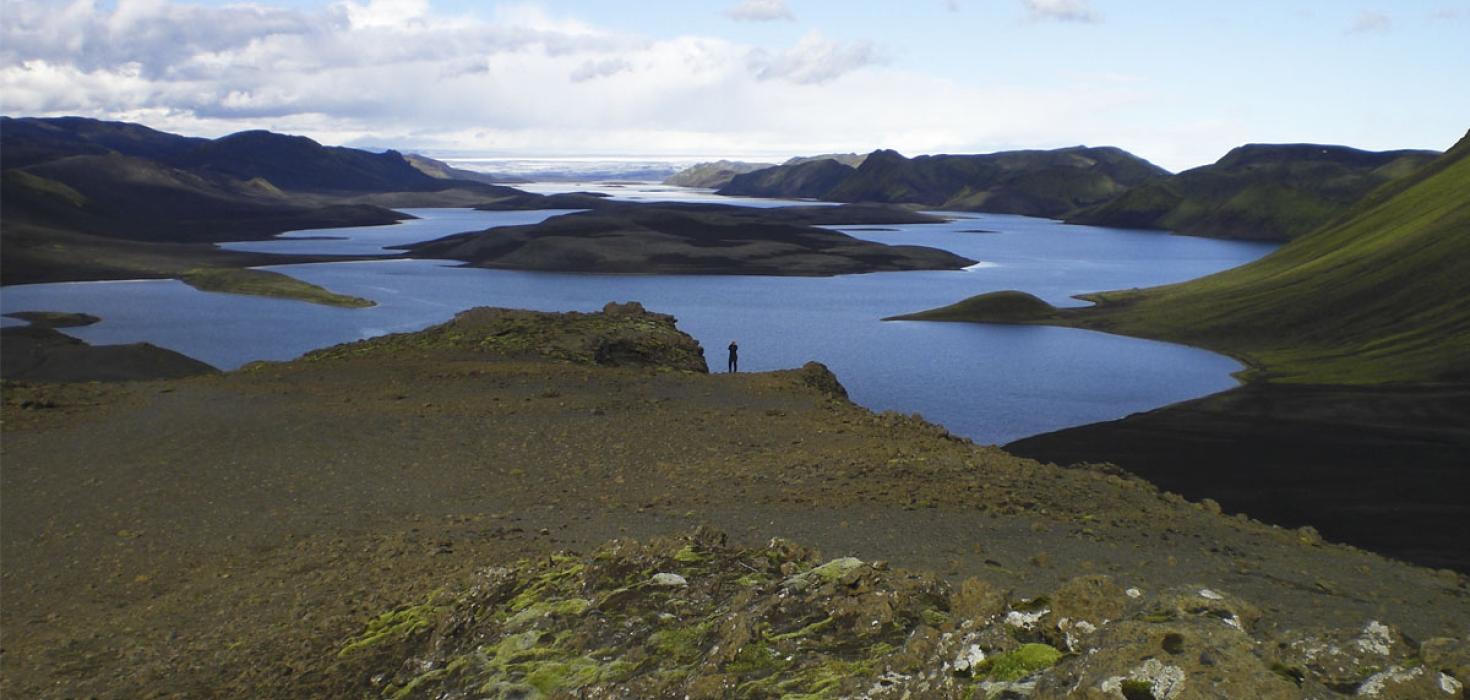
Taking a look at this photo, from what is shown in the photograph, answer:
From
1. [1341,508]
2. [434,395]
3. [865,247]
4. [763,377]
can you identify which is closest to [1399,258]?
[1341,508]

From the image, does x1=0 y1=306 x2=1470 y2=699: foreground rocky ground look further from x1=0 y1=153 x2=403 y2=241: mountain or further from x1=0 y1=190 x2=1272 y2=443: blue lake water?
x1=0 y1=153 x2=403 y2=241: mountain

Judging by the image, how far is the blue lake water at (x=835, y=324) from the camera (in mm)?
47594

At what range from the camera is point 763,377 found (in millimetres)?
25562

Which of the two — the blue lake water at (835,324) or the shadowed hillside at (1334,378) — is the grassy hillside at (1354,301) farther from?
the blue lake water at (835,324)

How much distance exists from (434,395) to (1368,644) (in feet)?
64.4

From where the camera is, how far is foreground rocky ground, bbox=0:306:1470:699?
6875 mm

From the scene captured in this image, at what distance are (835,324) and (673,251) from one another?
186ft

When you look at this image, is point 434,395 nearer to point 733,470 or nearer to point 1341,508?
point 733,470

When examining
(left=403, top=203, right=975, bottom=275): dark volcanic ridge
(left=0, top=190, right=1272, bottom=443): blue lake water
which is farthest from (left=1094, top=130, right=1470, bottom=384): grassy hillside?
(left=403, top=203, right=975, bottom=275): dark volcanic ridge

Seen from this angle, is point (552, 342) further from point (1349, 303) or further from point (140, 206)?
point (140, 206)

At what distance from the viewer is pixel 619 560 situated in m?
10.1

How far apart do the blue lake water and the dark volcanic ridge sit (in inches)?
215

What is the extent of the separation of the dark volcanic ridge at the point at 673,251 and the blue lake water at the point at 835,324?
5.47 meters

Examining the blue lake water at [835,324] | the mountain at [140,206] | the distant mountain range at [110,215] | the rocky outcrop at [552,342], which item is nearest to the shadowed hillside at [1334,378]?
the blue lake water at [835,324]
